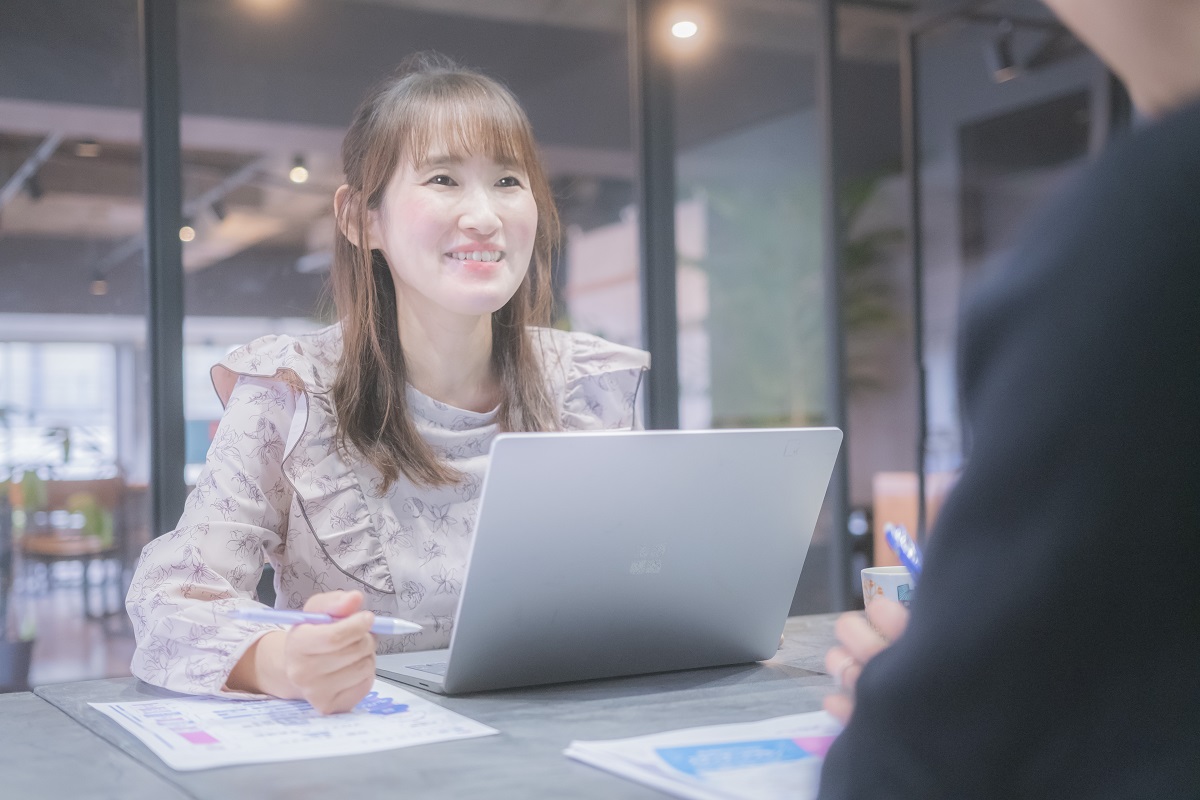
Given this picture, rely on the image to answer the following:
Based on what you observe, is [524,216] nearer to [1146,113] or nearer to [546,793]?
[546,793]

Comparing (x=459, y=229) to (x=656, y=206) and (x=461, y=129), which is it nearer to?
(x=461, y=129)

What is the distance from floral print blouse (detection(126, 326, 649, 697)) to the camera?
4.38 feet

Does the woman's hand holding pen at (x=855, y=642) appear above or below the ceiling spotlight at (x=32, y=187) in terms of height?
below

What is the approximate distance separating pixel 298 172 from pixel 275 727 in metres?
2.69

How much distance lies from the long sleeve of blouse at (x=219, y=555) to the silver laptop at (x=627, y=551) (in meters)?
0.18

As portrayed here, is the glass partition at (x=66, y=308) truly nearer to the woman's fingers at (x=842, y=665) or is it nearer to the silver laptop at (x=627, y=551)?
the silver laptop at (x=627, y=551)

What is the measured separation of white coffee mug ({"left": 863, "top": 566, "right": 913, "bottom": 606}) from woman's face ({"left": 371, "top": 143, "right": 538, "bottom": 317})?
26.2 inches

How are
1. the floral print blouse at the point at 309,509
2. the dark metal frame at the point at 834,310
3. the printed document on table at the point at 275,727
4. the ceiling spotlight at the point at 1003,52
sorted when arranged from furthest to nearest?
the ceiling spotlight at the point at 1003,52 < the dark metal frame at the point at 834,310 < the floral print blouse at the point at 309,509 < the printed document on table at the point at 275,727

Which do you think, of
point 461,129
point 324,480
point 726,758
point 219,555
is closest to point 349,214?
point 461,129

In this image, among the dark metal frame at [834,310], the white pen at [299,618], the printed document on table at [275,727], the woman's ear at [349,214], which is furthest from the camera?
the dark metal frame at [834,310]

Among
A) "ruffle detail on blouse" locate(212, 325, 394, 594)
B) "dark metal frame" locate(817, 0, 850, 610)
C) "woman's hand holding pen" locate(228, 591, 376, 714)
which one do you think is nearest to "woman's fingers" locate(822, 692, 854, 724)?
"woman's hand holding pen" locate(228, 591, 376, 714)

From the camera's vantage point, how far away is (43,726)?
3.27ft

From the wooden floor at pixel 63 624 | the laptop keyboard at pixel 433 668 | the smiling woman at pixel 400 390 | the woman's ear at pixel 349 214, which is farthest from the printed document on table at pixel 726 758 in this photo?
the wooden floor at pixel 63 624

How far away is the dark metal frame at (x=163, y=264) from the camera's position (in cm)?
292
